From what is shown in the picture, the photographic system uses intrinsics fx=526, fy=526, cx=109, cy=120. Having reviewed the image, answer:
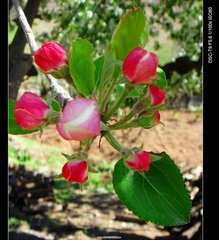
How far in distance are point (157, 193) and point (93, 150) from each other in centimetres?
372

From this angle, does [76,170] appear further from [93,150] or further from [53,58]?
[93,150]

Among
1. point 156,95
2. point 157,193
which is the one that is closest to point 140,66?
point 156,95

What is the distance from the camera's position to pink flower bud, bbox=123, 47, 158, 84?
0.45 meters

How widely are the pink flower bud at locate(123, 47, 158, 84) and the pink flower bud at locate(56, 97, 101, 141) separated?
0.05 metres

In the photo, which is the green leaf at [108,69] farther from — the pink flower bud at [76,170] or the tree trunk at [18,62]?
the tree trunk at [18,62]

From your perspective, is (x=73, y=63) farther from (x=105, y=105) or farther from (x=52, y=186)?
(x=52, y=186)

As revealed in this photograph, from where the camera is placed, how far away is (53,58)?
0.48 meters

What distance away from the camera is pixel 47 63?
1.61ft

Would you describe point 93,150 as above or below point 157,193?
below

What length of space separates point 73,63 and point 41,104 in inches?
1.8
